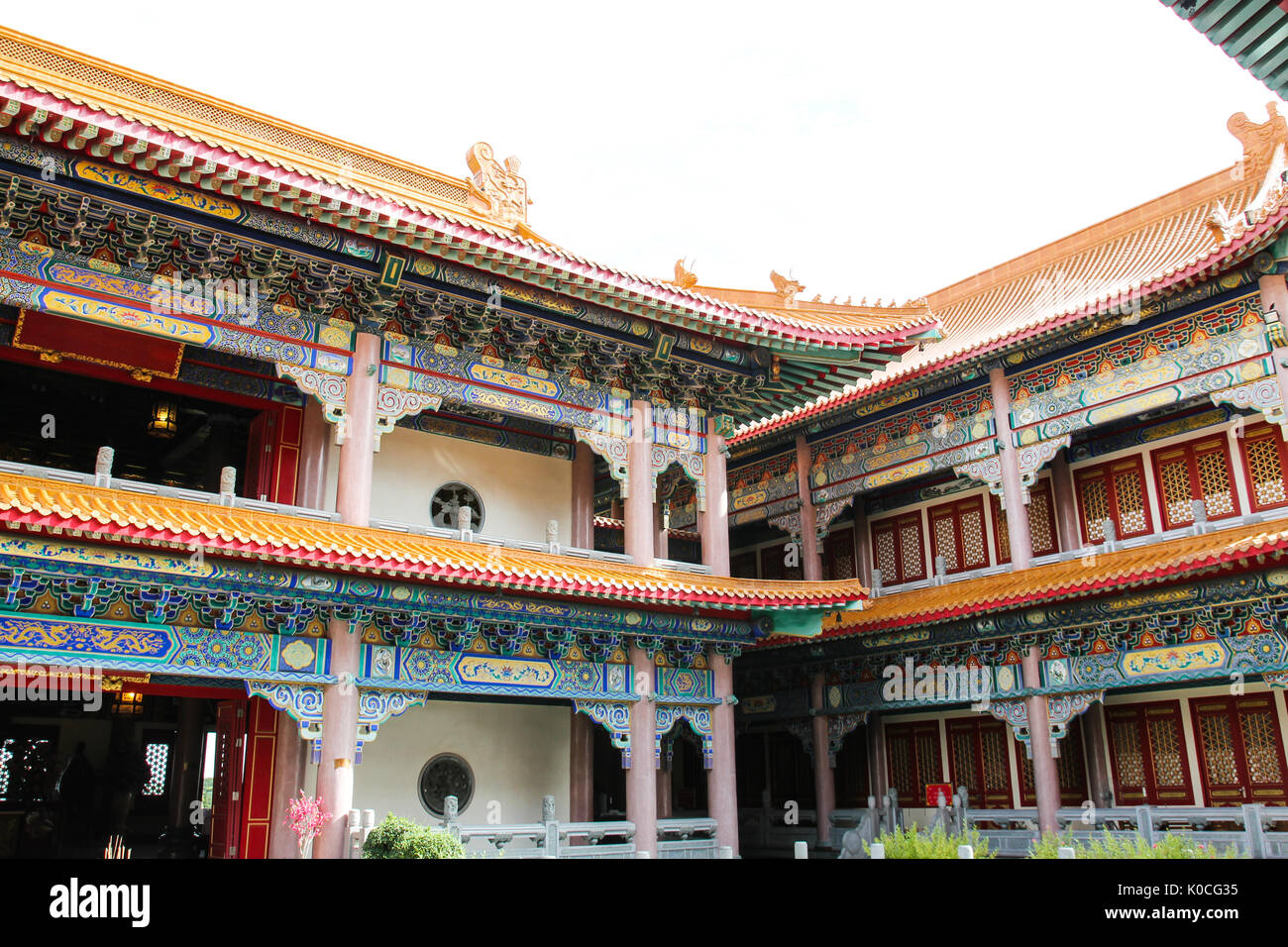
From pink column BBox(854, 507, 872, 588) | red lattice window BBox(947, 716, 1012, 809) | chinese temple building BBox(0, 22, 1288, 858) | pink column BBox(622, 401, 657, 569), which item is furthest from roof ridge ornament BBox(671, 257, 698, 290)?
red lattice window BBox(947, 716, 1012, 809)

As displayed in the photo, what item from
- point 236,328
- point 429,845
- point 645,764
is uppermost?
point 236,328

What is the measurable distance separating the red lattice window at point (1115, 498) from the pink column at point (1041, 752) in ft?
8.24

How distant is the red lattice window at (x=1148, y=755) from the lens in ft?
44.7

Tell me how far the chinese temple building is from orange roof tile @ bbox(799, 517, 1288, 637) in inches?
2.4

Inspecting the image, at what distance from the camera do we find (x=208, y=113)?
46.2 feet

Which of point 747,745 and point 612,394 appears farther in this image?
point 747,745

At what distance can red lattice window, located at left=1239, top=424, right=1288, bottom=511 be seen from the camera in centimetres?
1326

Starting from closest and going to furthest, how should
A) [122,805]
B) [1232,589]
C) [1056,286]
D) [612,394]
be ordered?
[1232,589], [612,394], [122,805], [1056,286]

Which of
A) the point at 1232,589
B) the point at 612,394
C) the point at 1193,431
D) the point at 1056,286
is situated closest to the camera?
the point at 1232,589

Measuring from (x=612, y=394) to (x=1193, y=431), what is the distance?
26.1 feet

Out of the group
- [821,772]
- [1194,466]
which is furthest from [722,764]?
[1194,466]

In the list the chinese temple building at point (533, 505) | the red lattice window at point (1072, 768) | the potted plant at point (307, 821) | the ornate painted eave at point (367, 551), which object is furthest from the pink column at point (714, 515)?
the potted plant at point (307, 821)
